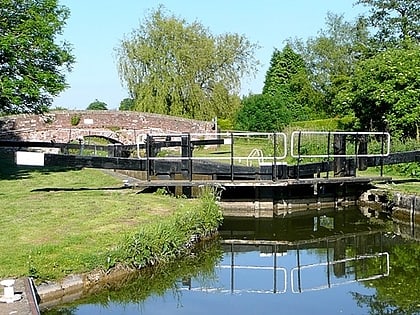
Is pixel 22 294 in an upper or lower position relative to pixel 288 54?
lower

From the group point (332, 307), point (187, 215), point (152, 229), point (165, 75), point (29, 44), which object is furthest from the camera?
point (165, 75)

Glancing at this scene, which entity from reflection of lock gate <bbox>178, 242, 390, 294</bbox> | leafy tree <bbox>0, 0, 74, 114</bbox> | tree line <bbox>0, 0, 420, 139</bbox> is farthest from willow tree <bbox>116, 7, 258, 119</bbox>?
reflection of lock gate <bbox>178, 242, 390, 294</bbox>

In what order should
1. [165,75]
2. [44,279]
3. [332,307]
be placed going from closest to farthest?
[44,279] → [332,307] → [165,75]

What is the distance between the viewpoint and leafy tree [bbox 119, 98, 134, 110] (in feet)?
109

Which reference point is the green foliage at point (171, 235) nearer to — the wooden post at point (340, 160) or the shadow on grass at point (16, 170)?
the wooden post at point (340, 160)

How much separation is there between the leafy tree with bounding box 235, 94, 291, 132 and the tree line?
0.05 meters

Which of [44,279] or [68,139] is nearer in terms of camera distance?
[44,279]

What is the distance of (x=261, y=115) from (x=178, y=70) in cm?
471

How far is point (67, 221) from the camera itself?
9.77 m

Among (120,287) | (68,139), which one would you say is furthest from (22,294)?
(68,139)

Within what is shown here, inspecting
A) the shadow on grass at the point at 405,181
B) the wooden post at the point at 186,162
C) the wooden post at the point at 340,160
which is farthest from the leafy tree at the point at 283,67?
the wooden post at the point at 186,162

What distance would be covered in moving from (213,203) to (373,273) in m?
3.03

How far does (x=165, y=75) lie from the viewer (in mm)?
31109

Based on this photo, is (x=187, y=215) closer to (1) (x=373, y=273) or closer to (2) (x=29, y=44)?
(1) (x=373, y=273)
